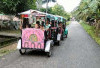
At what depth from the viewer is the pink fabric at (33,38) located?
10250mm

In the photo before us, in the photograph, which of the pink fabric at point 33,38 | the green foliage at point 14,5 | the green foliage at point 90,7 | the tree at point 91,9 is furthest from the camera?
the green foliage at point 14,5

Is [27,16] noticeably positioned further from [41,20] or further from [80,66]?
[80,66]

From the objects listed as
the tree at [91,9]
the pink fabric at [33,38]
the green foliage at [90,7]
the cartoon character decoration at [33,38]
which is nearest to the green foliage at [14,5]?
the tree at [91,9]

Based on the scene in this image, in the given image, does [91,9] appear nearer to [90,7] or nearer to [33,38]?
[90,7]

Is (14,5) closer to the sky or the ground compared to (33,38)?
closer to the sky

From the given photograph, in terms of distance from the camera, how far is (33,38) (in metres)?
10.4

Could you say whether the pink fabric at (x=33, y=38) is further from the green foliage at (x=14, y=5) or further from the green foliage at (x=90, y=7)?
the green foliage at (x=14, y=5)

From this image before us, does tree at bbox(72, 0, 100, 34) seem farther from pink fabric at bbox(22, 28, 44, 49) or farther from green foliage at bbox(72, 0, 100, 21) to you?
pink fabric at bbox(22, 28, 44, 49)

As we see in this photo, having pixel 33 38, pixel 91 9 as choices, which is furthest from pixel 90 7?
pixel 33 38

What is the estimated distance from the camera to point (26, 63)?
8852mm

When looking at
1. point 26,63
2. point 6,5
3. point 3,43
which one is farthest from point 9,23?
point 26,63

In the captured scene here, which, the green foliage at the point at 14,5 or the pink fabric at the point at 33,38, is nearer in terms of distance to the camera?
the pink fabric at the point at 33,38

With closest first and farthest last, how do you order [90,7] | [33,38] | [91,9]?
[33,38]
[90,7]
[91,9]

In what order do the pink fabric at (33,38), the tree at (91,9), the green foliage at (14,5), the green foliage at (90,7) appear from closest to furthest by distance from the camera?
the pink fabric at (33,38) < the green foliage at (90,7) < the tree at (91,9) < the green foliage at (14,5)
